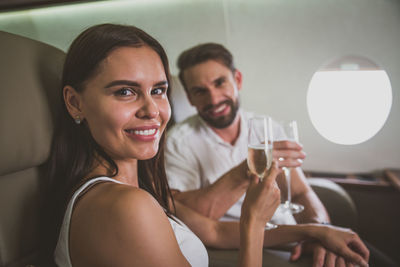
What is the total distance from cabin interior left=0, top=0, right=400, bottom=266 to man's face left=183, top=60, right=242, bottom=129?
9.7 inches

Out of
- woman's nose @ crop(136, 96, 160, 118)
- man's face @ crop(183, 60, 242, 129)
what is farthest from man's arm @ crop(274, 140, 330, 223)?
woman's nose @ crop(136, 96, 160, 118)

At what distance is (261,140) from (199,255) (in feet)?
1.45

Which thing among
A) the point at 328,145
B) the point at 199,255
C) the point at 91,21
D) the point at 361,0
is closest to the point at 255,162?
the point at 199,255

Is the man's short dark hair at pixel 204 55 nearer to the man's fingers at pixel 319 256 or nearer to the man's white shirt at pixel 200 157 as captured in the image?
the man's white shirt at pixel 200 157

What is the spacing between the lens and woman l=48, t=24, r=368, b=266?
2.30 feet

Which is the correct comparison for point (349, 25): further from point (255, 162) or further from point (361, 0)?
point (255, 162)

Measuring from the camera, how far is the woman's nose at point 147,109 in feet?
2.86

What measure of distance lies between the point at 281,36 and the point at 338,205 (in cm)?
132

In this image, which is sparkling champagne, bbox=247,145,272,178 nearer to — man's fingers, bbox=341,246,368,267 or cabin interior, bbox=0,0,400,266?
man's fingers, bbox=341,246,368,267

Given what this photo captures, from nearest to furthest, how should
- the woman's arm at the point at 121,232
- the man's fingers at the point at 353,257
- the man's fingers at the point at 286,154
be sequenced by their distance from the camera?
the woman's arm at the point at 121,232 → the man's fingers at the point at 353,257 → the man's fingers at the point at 286,154

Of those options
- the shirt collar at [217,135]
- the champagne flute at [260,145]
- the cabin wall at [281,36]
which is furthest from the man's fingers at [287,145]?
the cabin wall at [281,36]

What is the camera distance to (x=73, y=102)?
2.97 feet

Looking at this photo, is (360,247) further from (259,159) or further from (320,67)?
(320,67)

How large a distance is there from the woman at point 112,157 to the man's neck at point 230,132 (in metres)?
0.77
